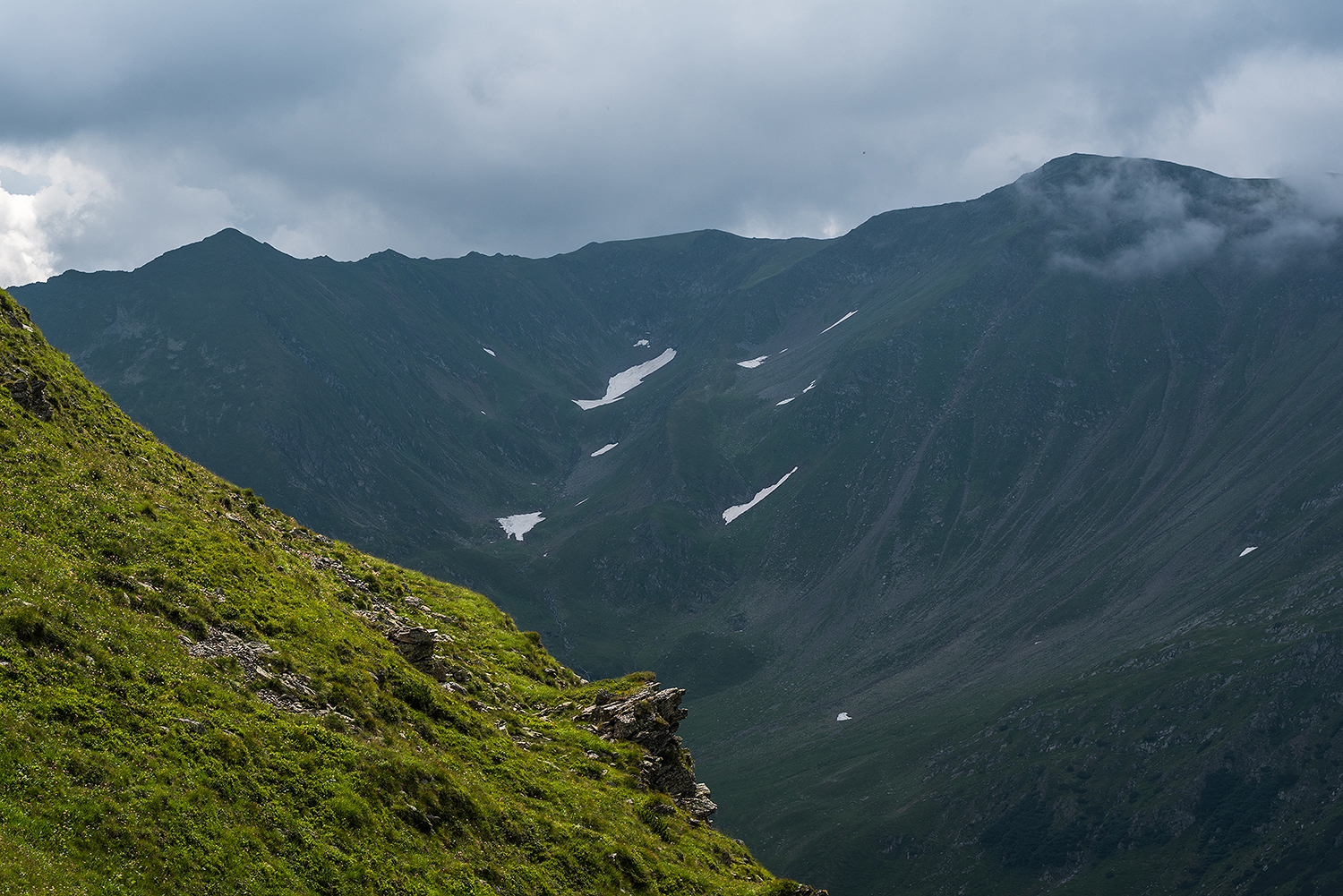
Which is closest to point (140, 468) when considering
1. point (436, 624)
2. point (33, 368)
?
point (33, 368)

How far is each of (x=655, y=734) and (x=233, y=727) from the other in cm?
1994

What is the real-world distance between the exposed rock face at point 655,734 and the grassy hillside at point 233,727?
1.10 metres

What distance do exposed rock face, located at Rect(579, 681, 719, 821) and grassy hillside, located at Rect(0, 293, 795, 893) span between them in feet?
3.61

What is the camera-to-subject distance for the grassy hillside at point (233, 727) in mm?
18613

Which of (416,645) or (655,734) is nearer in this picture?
(416,645)

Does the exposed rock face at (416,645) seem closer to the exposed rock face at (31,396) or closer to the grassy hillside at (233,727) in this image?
the grassy hillside at (233,727)

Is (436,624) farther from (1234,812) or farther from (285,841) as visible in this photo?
(1234,812)

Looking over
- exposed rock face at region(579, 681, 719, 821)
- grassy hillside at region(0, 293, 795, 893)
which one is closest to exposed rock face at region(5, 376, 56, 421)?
grassy hillside at region(0, 293, 795, 893)

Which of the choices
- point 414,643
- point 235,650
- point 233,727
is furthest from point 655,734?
point 233,727

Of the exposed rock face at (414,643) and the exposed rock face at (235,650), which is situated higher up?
the exposed rock face at (235,650)

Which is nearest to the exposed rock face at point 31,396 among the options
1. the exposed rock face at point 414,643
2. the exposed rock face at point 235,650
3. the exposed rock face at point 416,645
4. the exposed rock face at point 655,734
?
the exposed rock face at point 235,650

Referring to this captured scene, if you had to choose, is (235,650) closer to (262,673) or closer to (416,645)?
(262,673)

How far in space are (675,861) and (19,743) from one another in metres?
21.0

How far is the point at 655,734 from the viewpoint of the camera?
127 ft
